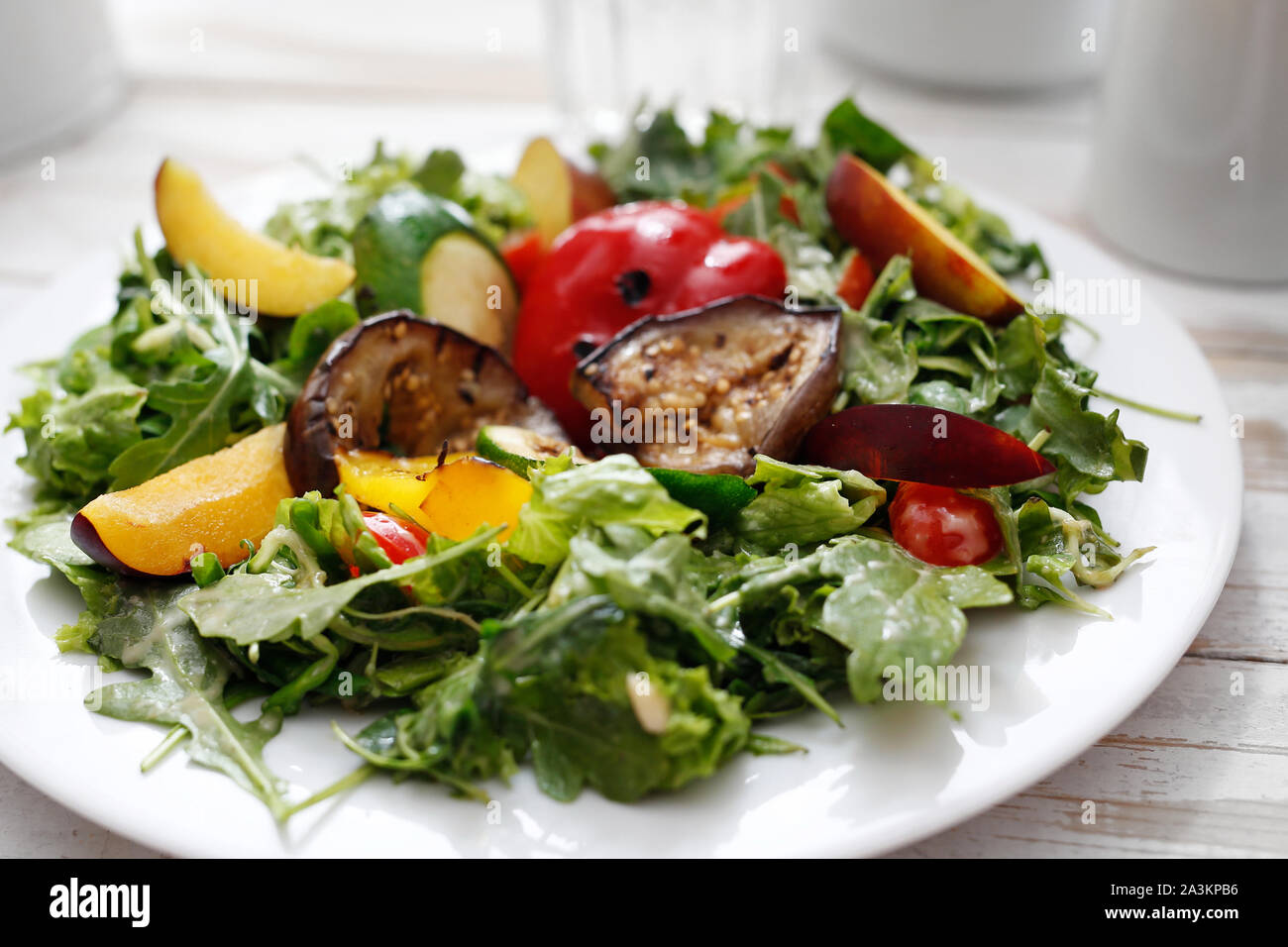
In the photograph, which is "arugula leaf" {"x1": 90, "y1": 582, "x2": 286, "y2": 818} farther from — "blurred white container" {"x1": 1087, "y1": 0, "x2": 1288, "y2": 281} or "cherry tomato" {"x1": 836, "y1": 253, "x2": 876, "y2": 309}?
"blurred white container" {"x1": 1087, "y1": 0, "x2": 1288, "y2": 281}

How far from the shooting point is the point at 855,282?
2256 millimetres

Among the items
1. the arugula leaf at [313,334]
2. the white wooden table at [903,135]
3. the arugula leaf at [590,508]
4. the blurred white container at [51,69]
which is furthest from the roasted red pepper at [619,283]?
the blurred white container at [51,69]

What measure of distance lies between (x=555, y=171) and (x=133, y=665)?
1.48 metres

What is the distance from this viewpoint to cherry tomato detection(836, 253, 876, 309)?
224cm

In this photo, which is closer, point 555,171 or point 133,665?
point 133,665

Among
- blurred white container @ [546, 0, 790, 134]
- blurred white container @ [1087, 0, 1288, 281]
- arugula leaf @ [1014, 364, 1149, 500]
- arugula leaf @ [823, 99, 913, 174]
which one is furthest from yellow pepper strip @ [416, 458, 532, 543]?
blurred white container @ [546, 0, 790, 134]

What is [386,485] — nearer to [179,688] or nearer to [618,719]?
[179,688]

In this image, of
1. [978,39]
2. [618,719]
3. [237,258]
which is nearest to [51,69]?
[237,258]

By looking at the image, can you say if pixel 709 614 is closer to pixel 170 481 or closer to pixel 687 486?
pixel 687 486

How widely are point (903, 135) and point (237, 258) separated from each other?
222 cm

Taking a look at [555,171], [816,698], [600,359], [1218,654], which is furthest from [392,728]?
[555,171]
